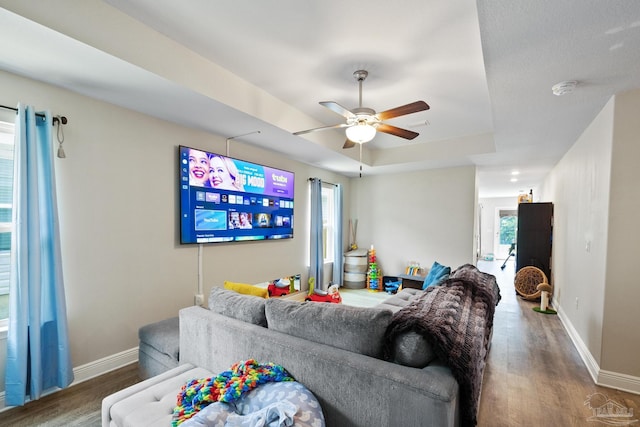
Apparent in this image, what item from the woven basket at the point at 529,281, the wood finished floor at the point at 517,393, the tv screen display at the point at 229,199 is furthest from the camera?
the woven basket at the point at 529,281

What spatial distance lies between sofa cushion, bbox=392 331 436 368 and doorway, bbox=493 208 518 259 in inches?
462

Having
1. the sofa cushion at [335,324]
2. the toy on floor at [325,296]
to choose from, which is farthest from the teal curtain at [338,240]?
the sofa cushion at [335,324]

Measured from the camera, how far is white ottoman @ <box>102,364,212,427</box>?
1385 mm

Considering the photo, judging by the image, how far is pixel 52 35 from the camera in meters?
1.68

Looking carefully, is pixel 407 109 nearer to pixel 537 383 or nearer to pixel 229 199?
pixel 229 199

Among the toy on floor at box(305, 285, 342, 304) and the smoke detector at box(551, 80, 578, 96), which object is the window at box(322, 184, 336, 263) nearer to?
the toy on floor at box(305, 285, 342, 304)

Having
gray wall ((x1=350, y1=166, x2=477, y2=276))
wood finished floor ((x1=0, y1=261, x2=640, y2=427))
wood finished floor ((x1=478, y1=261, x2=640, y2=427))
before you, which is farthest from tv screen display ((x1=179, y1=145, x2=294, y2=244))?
wood finished floor ((x1=478, y1=261, x2=640, y2=427))

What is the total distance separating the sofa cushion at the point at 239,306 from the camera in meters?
1.84

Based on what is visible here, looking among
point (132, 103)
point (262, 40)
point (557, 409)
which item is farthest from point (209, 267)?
point (557, 409)

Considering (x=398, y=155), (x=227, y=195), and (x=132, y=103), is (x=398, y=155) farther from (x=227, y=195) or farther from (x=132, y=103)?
(x=132, y=103)

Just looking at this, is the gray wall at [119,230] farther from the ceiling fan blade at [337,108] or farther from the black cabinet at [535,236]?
the black cabinet at [535,236]

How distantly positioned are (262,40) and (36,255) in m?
2.27

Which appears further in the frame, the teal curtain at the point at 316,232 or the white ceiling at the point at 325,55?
the teal curtain at the point at 316,232

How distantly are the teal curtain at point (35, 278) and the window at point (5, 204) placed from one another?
18cm
